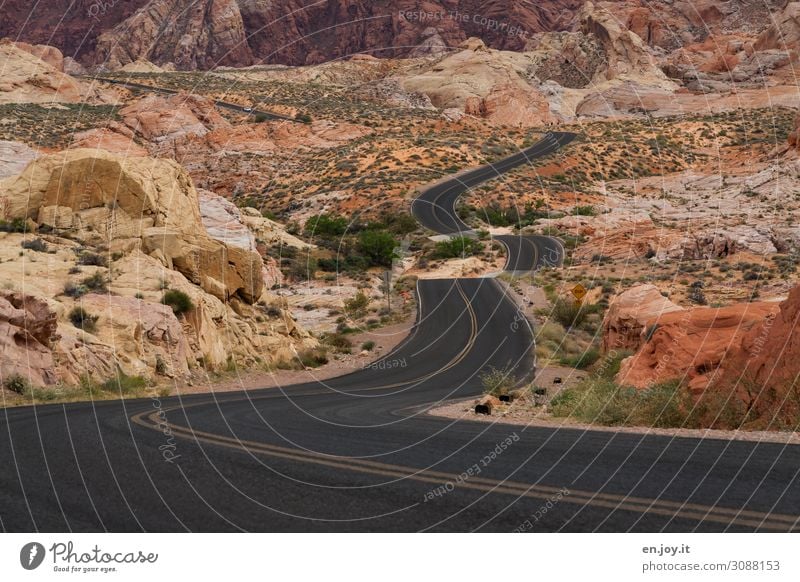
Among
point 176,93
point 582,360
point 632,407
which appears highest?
point 176,93

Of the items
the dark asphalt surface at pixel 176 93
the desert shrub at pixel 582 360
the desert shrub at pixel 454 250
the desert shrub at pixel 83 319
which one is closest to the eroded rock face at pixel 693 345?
the desert shrub at pixel 582 360

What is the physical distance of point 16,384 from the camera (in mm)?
20484

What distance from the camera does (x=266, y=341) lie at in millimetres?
35906

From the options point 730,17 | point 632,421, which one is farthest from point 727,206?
point 730,17

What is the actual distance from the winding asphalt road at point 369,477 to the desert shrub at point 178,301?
13857 millimetres

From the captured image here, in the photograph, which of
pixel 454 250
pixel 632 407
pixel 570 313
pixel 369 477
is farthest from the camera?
pixel 454 250

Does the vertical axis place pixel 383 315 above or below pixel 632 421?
below

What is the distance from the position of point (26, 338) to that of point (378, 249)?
47095 mm

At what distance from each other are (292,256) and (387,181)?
3435 centimetres

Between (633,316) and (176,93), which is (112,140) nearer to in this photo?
(176,93)

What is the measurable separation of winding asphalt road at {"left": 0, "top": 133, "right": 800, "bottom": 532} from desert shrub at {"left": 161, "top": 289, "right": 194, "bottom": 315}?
45.5 ft

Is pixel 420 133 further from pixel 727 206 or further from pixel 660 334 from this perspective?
pixel 660 334
